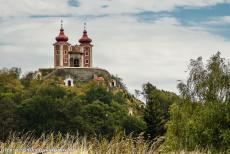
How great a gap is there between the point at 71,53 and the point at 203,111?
74875 millimetres

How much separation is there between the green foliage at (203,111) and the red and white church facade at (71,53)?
6673 centimetres

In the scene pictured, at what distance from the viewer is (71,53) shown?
107m

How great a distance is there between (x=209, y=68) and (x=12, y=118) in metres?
35.4

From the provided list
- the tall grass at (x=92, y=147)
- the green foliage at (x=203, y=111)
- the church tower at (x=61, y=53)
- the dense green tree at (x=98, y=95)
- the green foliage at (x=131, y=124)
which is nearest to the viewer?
the tall grass at (x=92, y=147)

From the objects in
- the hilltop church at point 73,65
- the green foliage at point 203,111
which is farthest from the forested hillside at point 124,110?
the hilltop church at point 73,65

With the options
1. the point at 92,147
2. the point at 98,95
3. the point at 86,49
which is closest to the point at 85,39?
the point at 86,49

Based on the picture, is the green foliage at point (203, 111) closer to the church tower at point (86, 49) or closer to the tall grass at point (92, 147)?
the tall grass at point (92, 147)

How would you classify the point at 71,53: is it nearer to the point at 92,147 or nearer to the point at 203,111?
the point at 203,111

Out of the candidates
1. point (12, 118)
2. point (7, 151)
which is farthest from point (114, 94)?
point (7, 151)

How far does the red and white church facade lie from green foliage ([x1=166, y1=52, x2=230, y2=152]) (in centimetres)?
6673

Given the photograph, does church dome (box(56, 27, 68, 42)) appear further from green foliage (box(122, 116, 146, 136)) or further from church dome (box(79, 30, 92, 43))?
green foliage (box(122, 116, 146, 136))

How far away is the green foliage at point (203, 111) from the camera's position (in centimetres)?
3075

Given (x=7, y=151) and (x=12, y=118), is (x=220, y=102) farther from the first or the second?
(x=12, y=118)

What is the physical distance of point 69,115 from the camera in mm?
73250
